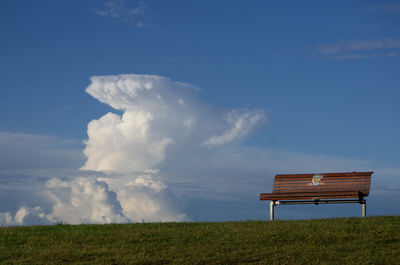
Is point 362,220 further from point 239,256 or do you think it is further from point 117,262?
point 117,262

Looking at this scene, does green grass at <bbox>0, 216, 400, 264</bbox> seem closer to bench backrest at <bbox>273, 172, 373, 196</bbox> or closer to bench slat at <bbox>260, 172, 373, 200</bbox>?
bench slat at <bbox>260, 172, 373, 200</bbox>

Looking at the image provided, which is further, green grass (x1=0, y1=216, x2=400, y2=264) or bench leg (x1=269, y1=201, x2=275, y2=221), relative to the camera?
bench leg (x1=269, y1=201, x2=275, y2=221)

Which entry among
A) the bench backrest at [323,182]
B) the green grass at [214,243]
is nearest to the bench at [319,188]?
the bench backrest at [323,182]

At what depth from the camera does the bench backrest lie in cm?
1578

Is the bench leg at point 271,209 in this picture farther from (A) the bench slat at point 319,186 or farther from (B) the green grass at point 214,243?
(B) the green grass at point 214,243

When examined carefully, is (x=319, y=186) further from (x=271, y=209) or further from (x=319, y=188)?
(x=271, y=209)

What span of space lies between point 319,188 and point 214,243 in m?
6.35

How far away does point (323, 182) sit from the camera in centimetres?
1633

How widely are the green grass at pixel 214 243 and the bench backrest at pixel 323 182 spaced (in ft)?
5.68

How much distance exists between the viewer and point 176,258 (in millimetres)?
9797

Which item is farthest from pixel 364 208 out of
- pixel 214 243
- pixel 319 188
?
pixel 214 243

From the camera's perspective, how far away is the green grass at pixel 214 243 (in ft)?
32.2

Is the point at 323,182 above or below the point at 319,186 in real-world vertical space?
above

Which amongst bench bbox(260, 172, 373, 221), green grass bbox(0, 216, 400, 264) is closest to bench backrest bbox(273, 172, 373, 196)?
bench bbox(260, 172, 373, 221)
